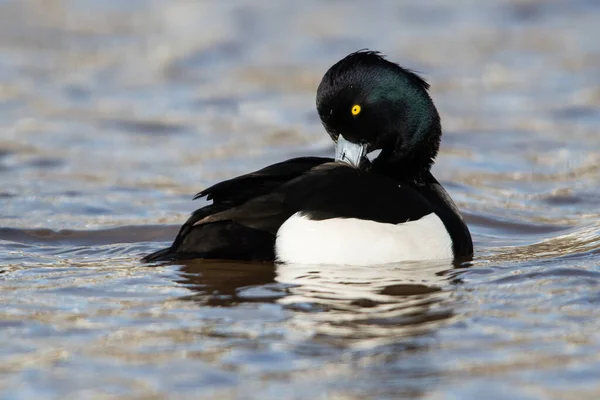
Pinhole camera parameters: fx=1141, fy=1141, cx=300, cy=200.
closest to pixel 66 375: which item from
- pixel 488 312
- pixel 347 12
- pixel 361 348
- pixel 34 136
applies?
pixel 361 348

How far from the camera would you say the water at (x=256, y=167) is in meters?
4.57

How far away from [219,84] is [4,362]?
7.48m

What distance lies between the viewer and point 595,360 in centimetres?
463

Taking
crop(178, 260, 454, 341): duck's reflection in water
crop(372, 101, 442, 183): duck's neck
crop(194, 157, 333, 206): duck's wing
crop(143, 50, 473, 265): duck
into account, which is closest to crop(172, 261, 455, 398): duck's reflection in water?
crop(178, 260, 454, 341): duck's reflection in water

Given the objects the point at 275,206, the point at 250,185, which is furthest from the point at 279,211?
the point at 250,185

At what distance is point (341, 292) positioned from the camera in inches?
218

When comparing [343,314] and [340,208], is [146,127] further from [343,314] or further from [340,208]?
[343,314]

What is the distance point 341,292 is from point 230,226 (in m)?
0.70

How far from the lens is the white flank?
5797 mm

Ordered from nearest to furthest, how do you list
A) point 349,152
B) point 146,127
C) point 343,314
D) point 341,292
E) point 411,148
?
1. point 343,314
2. point 341,292
3. point 349,152
4. point 411,148
5. point 146,127

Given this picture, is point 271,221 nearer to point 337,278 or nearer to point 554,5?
point 337,278

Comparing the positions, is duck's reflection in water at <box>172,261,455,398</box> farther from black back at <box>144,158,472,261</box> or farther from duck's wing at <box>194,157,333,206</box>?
duck's wing at <box>194,157,333,206</box>

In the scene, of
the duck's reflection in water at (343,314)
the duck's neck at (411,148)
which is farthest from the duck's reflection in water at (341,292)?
the duck's neck at (411,148)

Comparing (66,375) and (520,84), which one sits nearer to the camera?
(66,375)
